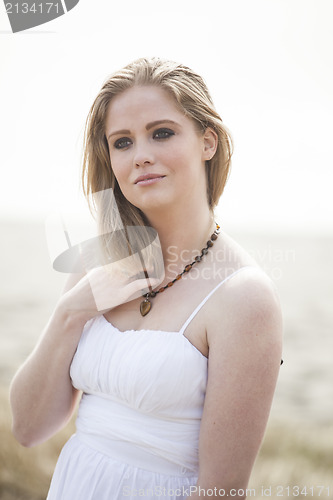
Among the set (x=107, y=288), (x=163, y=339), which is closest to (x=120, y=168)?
(x=107, y=288)

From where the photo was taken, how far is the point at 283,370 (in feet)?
23.9

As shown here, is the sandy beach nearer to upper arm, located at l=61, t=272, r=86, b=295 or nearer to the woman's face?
upper arm, located at l=61, t=272, r=86, b=295

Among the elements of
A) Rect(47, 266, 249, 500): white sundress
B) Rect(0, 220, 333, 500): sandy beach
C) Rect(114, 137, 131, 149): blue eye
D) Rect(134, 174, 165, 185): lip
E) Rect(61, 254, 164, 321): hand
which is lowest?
Rect(0, 220, 333, 500): sandy beach

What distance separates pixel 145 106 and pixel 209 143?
0.30 m

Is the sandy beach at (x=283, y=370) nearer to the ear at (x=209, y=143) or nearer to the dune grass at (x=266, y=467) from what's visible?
the dune grass at (x=266, y=467)

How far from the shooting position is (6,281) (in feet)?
43.5

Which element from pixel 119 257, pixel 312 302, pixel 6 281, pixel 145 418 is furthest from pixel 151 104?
pixel 6 281

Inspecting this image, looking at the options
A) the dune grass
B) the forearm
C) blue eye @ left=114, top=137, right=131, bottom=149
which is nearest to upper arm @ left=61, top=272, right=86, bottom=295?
the forearm

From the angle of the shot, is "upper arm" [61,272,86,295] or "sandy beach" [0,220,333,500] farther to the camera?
"sandy beach" [0,220,333,500]

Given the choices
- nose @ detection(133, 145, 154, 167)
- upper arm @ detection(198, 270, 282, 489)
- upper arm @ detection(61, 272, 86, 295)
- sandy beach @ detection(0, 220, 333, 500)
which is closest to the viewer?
upper arm @ detection(198, 270, 282, 489)

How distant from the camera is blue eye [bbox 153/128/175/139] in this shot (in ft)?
6.29

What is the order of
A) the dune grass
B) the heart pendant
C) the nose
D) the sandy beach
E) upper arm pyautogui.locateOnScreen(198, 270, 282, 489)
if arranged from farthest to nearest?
the sandy beach
the dune grass
the heart pendant
the nose
upper arm pyautogui.locateOnScreen(198, 270, 282, 489)

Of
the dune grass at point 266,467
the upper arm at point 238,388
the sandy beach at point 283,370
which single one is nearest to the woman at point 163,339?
the upper arm at point 238,388

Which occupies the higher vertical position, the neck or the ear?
the ear
